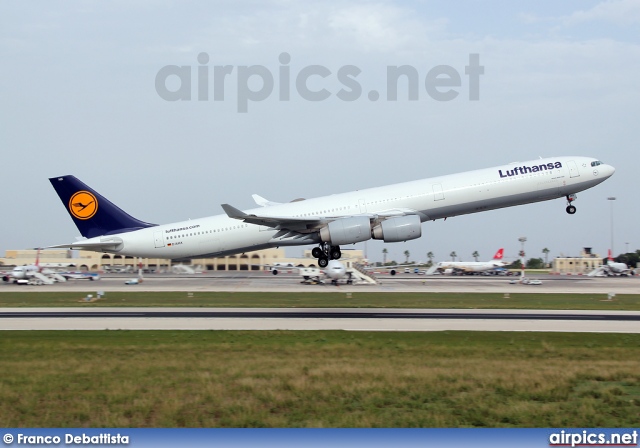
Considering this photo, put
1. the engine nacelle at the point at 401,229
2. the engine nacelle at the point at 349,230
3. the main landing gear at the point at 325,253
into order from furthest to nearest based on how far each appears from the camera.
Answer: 1. the main landing gear at the point at 325,253
2. the engine nacelle at the point at 349,230
3. the engine nacelle at the point at 401,229

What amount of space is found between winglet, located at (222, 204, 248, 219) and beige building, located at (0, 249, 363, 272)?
63.7m

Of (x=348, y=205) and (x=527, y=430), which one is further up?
(x=348, y=205)

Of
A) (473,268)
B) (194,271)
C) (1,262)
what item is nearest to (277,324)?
(194,271)

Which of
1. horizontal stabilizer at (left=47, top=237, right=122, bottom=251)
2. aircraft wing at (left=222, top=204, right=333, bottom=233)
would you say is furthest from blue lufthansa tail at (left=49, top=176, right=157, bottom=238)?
aircraft wing at (left=222, top=204, right=333, bottom=233)

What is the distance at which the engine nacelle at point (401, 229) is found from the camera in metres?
40.6

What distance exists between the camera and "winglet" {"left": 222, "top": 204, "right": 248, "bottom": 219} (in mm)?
39737

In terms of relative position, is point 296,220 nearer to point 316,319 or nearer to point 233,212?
point 233,212

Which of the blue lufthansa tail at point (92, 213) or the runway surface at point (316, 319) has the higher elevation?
the blue lufthansa tail at point (92, 213)

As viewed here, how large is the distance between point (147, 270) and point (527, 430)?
102m

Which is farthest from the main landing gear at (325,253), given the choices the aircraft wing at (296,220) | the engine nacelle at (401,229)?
the engine nacelle at (401,229)

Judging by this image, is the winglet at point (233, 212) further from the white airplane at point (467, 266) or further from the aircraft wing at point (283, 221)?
the white airplane at point (467, 266)

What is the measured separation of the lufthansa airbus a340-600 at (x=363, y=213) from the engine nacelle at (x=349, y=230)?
0.06 metres

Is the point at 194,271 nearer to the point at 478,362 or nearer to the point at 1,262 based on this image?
the point at 1,262

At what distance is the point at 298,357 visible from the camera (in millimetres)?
25688
